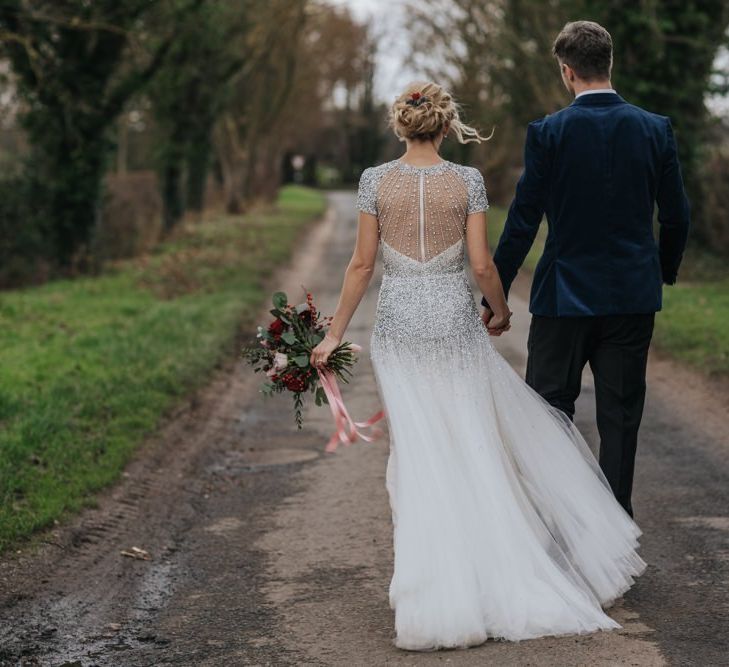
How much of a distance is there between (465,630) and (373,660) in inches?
14.3

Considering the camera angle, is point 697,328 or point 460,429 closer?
point 460,429

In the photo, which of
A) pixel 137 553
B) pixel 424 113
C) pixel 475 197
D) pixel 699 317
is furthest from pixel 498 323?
pixel 699 317

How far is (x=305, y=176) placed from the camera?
91.6 m

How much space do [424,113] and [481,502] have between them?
1585 mm

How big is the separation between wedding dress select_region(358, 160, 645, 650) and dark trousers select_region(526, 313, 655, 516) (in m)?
0.18

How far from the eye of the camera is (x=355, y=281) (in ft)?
15.8

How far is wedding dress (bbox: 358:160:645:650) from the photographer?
4418 millimetres

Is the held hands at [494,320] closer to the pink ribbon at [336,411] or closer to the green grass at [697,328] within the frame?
the pink ribbon at [336,411]

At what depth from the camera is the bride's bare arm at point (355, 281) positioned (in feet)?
15.6

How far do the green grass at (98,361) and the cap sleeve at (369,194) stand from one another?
2.69 metres

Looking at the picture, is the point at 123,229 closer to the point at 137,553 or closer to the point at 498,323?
the point at 137,553

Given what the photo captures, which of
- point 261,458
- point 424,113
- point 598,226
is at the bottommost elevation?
point 261,458

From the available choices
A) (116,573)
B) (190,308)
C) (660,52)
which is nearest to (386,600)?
(116,573)

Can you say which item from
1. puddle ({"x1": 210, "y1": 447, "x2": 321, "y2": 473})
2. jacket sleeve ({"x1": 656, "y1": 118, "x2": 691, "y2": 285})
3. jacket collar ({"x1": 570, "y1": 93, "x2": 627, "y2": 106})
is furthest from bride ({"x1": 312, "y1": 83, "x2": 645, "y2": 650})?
puddle ({"x1": 210, "y1": 447, "x2": 321, "y2": 473})
